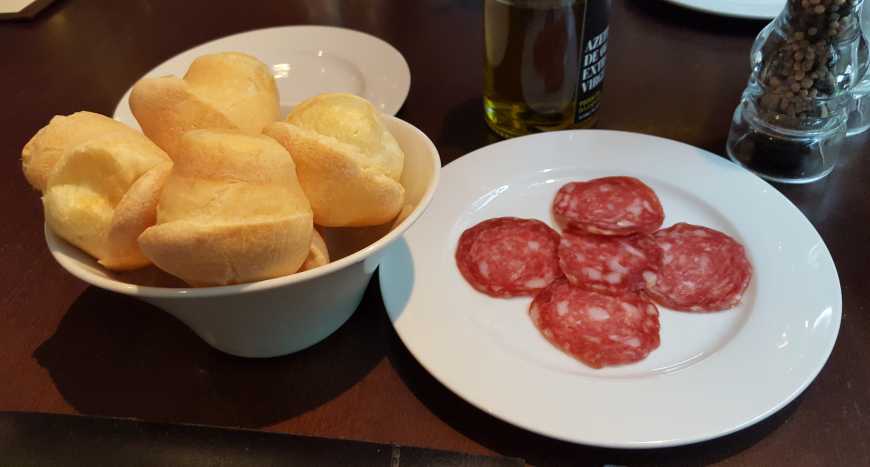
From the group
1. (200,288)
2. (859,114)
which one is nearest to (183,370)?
(200,288)

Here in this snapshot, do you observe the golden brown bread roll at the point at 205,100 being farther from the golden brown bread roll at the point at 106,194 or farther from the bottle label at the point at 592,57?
the bottle label at the point at 592,57

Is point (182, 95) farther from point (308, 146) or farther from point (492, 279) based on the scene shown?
point (492, 279)

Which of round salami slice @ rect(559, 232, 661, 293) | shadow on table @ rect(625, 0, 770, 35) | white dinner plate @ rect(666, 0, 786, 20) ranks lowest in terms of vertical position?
round salami slice @ rect(559, 232, 661, 293)

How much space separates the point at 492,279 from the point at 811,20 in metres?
0.50

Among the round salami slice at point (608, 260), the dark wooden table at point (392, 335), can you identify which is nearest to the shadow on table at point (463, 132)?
the dark wooden table at point (392, 335)

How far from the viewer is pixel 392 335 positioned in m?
0.68

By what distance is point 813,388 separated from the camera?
60 cm

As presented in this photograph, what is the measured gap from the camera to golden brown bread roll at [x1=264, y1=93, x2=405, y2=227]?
1.73 feet

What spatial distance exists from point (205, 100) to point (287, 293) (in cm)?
19

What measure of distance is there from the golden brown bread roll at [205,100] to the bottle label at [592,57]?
46cm

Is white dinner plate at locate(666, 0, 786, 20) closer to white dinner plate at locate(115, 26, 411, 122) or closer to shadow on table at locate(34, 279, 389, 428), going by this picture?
white dinner plate at locate(115, 26, 411, 122)

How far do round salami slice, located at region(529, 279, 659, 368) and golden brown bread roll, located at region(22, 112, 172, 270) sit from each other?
39 cm

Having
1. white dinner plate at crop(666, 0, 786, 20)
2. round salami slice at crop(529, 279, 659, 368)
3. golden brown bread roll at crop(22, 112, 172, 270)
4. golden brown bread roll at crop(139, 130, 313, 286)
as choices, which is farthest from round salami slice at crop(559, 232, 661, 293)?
white dinner plate at crop(666, 0, 786, 20)

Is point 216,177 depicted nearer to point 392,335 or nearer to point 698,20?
point 392,335
